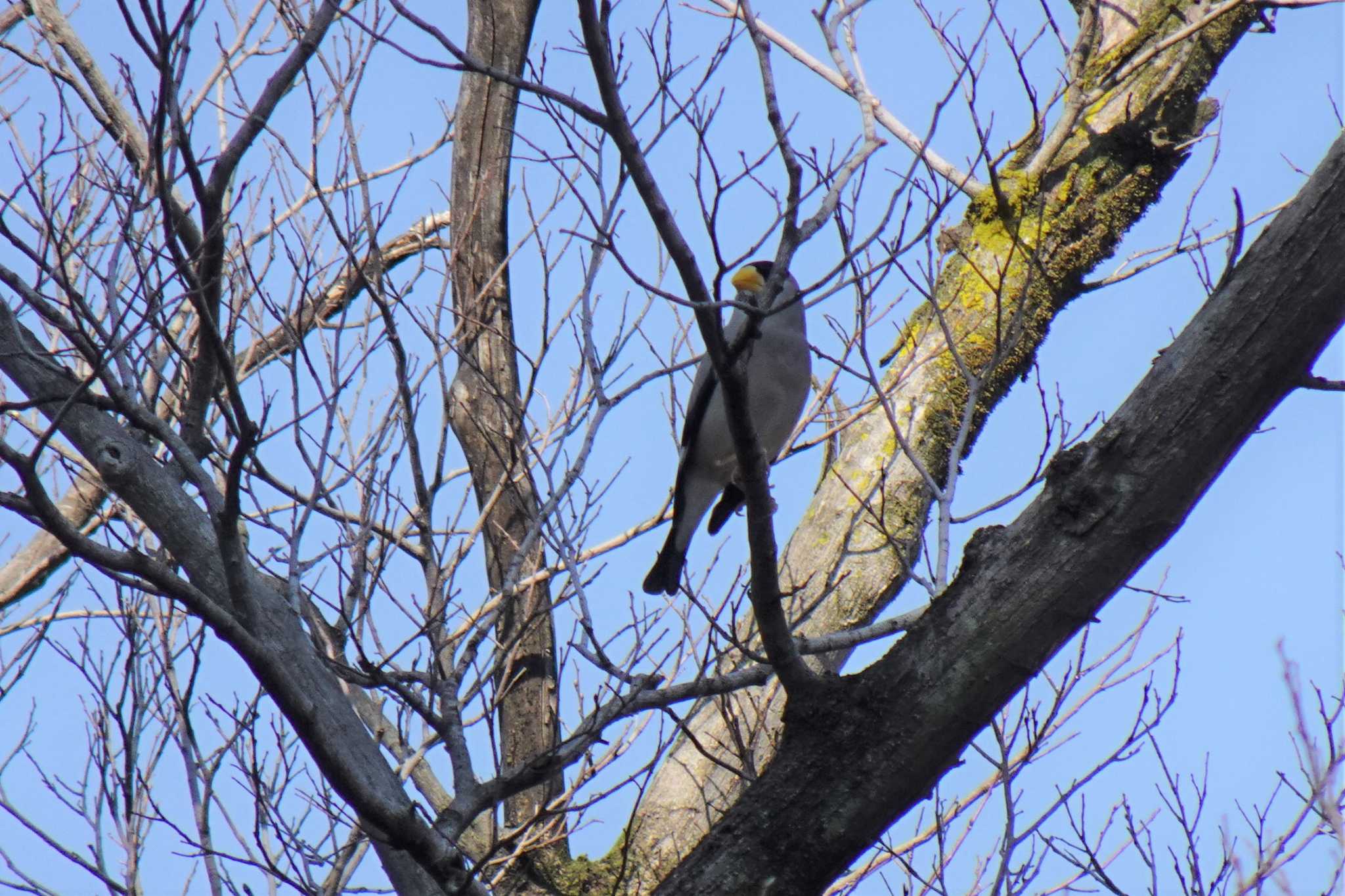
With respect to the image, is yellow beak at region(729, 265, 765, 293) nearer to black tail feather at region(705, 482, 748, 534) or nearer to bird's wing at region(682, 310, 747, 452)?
bird's wing at region(682, 310, 747, 452)

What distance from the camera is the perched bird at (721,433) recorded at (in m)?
4.76

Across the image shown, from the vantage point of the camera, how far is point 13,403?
2562 millimetres

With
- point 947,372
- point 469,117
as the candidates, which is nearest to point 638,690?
point 947,372

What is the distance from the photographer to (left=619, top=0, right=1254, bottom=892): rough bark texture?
471 centimetres

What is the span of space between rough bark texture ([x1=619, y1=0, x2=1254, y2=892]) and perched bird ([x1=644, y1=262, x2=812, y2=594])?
358mm

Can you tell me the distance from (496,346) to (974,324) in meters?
2.12

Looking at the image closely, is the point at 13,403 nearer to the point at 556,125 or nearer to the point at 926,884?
the point at 556,125

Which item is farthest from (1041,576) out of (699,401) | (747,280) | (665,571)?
(747,280)

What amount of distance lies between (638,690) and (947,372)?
272 cm

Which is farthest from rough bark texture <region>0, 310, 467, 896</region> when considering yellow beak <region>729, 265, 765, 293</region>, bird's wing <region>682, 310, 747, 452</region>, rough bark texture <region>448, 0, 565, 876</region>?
yellow beak <region>729, 265, 765, 293</region>

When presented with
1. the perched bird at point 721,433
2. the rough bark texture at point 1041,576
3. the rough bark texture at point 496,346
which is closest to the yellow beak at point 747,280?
the perched bird at point 721,433

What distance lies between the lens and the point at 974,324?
5121 millimetres

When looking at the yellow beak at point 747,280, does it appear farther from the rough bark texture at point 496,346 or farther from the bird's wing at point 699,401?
the rough bark texture at point 496,346

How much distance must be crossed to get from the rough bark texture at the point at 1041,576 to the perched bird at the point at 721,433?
2.36 metres
